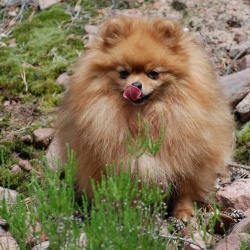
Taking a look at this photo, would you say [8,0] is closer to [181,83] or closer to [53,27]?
[53,27]

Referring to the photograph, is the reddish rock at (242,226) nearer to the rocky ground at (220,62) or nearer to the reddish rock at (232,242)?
the rocky ground at (220,62)

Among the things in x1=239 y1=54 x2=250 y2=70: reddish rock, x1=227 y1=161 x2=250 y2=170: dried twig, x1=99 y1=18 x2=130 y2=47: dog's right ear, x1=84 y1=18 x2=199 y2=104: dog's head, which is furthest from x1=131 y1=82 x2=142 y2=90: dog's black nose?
x1=239 y1=54 x2=250 y2=70: reddish rock

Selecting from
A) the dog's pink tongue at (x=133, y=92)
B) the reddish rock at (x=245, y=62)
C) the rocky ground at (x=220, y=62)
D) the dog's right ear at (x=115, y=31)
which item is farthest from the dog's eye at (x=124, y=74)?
the reddish rock at (x=245, y=62)

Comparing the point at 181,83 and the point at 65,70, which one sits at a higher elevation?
the point at 181,83

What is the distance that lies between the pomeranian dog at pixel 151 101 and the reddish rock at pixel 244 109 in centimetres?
104

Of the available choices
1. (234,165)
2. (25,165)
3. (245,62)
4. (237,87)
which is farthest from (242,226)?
(245,62)

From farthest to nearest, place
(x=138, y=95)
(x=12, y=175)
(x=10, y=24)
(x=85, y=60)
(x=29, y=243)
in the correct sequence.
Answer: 1. (x=10, y=24)
2. (x=12, y=175)
3. (x=85, y=60)
4. (x=138, y=95)
5. (x=29, y=243)

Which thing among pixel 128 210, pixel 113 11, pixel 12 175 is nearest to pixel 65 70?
pixel 113 11

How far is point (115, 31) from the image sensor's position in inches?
169

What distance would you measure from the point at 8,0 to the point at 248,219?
15.7 feet

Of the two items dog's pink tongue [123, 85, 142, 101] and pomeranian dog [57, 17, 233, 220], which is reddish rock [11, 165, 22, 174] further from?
dog's pink tongue [123, 85, 142, 101]

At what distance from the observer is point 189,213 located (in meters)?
4.54

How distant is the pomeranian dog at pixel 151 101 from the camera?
4160 mm

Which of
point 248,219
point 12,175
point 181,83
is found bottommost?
point 12,175
